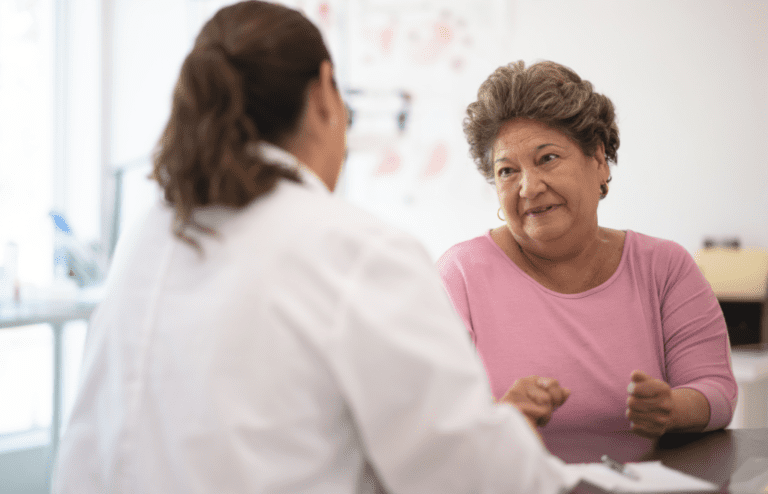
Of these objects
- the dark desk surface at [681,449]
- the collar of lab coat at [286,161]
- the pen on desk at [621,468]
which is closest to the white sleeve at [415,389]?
the collar of lab coat at [286,161]

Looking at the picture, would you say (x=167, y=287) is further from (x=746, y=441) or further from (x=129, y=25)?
(x=129, y=25)

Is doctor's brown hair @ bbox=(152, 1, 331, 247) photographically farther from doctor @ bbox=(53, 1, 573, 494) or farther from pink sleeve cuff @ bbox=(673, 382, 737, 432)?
pink sleeve cuff @ bbox=(673, 382, 737, 432)

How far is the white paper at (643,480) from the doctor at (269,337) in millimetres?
153

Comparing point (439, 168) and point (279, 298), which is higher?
point (279, 298)

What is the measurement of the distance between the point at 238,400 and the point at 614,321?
1046 mm

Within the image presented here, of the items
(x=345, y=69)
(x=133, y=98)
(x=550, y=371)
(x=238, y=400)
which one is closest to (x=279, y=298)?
(x=238, y=400)

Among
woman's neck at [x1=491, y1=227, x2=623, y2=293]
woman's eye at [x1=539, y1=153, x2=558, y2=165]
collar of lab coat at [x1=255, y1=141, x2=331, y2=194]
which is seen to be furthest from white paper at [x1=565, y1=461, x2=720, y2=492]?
woman's eye at [x1=539, y1=153, x2=558, y2=165]

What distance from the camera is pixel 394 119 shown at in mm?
3430

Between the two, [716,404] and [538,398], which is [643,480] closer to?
[538,398]

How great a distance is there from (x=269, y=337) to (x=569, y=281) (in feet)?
3.42

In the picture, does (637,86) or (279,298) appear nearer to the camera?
(279,298)

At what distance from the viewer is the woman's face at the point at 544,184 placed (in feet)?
4.91

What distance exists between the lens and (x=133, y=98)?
3527 millimetres

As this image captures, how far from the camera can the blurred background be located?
2.75 metres
